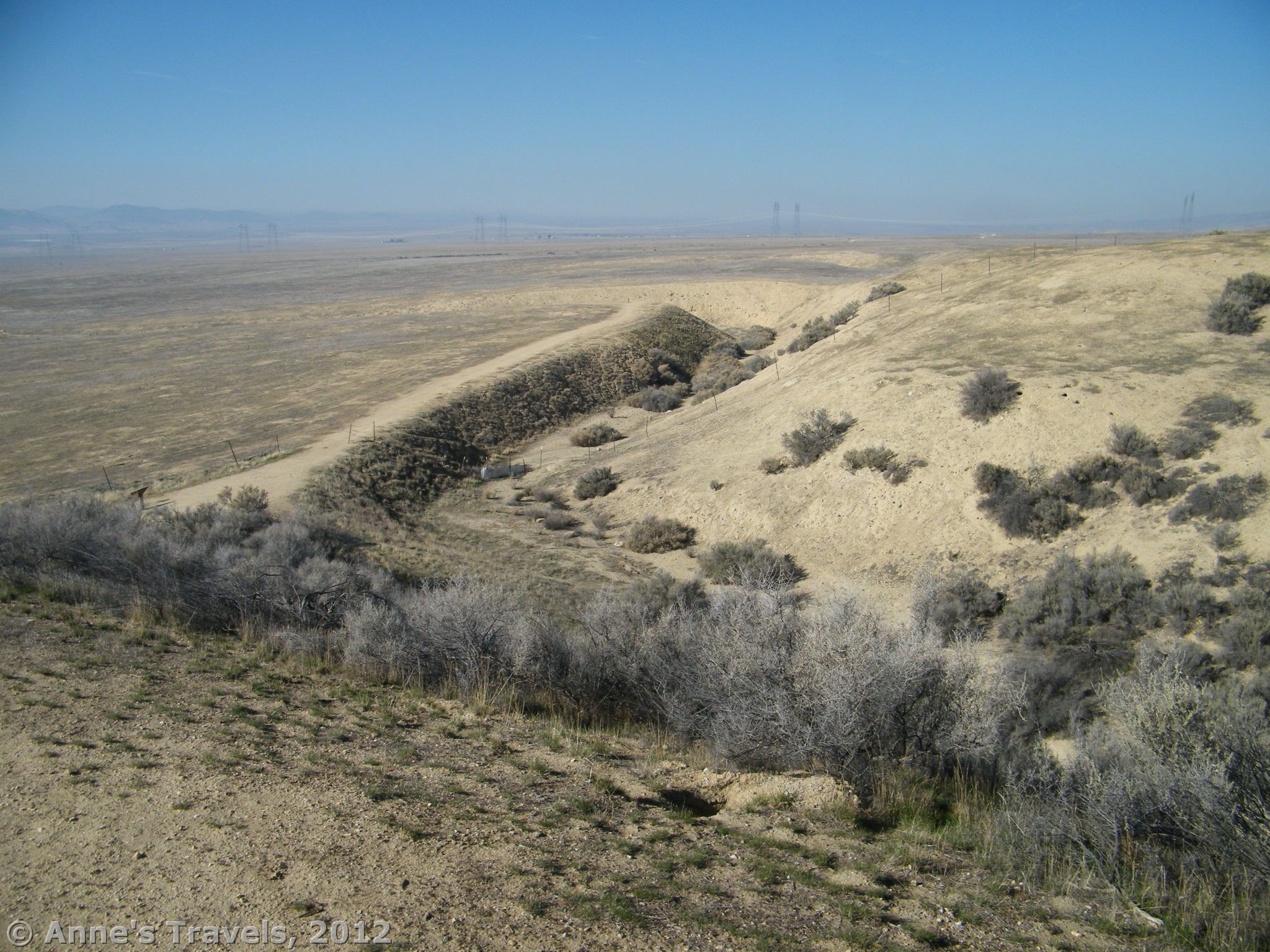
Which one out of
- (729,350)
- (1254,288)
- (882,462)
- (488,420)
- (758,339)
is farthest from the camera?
(758,339)

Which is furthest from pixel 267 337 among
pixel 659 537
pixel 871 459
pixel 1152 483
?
pixel 1152 483

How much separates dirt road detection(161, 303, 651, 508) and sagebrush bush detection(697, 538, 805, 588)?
1084cm

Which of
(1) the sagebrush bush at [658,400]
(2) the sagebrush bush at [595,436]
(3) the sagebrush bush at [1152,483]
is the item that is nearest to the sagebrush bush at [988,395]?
(3) the sagebrush bush at [1152,483]

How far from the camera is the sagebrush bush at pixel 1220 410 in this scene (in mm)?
14625

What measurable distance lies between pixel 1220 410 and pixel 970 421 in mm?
4606

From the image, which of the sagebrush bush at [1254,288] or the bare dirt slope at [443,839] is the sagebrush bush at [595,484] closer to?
the bare dirt slope at [443,839]

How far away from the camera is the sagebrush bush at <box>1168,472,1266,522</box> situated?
13023 mm

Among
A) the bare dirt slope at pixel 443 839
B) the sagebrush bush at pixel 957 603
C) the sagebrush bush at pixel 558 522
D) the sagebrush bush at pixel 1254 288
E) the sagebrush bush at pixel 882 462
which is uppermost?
the sagebrush bush at pixel 1254 288

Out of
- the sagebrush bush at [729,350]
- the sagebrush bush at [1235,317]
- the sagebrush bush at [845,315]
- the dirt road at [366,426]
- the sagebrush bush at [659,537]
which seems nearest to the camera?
the sagebrush bush at [1235,317]

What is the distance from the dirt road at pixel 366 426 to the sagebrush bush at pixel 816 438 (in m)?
13.1

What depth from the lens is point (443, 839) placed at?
570 centimetres

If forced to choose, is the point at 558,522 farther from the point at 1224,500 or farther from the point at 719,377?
the point at 719,377

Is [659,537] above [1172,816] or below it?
below

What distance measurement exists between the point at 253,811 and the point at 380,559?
1092 centimetres
